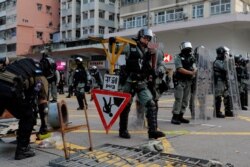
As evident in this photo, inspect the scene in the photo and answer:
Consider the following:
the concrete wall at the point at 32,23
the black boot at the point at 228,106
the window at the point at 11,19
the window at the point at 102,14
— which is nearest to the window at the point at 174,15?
the window at the point at 102,14

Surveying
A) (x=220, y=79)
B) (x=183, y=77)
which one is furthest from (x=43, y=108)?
(x=220, y=79)

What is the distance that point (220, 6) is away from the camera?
34.8 metres

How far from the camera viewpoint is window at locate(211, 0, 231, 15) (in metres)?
34.0

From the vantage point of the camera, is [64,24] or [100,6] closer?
[100,6]

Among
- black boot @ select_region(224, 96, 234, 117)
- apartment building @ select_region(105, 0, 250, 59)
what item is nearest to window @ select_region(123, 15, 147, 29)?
apartment building @ select_region(105, 0, 250, 59)

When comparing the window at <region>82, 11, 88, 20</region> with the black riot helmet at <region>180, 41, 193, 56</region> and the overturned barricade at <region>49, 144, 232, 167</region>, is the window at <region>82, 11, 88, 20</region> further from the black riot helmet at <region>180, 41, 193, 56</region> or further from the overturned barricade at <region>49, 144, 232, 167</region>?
the overturned barricade at <region>49, 144, 232, 167</region>

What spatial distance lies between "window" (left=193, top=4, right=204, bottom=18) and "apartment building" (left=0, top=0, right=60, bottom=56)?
33521mm

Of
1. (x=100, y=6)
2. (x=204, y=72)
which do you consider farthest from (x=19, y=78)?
(x=100, y=6)

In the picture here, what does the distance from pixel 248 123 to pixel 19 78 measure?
5.89m

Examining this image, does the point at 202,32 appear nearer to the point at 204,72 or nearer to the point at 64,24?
the point at 204,72

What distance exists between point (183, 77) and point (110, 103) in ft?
9.72

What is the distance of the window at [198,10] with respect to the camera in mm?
36684

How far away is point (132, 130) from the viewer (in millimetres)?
7738

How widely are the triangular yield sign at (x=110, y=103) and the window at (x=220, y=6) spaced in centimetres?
2975
